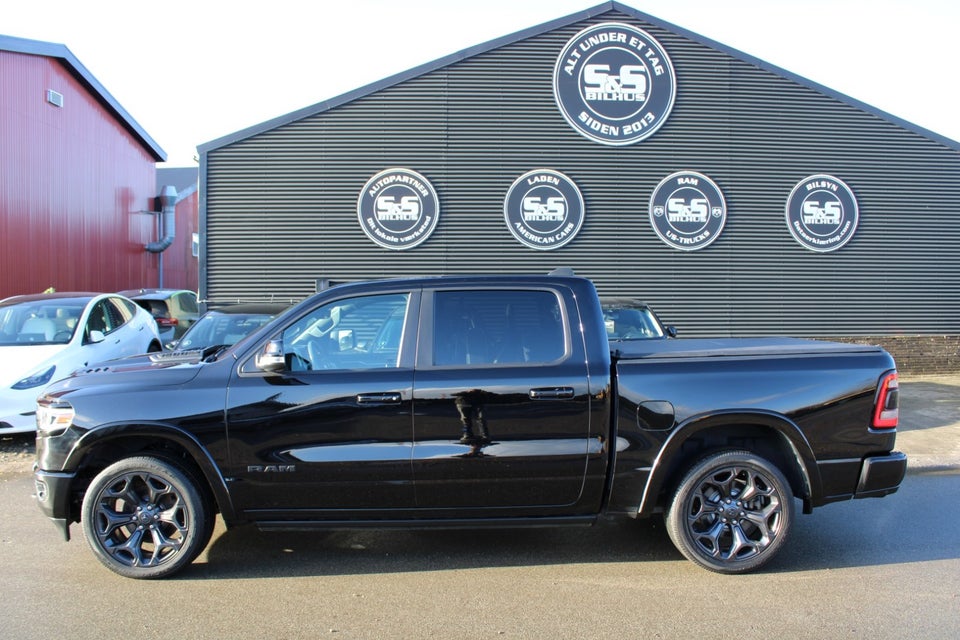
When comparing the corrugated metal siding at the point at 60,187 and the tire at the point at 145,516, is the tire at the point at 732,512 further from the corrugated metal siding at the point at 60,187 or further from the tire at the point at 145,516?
the corrugated metal siding at the point at 60,187

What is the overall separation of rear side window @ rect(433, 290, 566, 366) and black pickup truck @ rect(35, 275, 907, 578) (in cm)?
1

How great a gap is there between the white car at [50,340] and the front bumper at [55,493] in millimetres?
3703

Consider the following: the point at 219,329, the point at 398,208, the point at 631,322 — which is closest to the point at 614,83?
the point at 398,208

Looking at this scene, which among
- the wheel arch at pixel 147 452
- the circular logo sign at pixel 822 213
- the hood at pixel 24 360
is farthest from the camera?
the circular logo sign at pixel 822 213

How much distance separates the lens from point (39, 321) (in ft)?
28.8

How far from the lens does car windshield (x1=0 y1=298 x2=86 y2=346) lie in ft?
27.8

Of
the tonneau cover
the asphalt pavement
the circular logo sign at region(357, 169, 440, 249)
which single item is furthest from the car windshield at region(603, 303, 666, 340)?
the circular logo sign at region(357, 169, 440, 249)

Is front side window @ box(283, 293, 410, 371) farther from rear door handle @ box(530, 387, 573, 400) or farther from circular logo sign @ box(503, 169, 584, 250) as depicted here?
circular logo sign @ box(503, 169, 584, 250)

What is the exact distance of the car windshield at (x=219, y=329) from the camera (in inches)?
336

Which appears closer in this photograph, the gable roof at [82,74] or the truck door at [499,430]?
the truck door at [499,430]

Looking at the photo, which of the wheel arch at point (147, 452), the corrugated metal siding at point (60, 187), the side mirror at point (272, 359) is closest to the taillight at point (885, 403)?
the side mirror at point (272, 359)

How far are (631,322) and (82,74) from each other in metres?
17.9

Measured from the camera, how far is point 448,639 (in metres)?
3.61

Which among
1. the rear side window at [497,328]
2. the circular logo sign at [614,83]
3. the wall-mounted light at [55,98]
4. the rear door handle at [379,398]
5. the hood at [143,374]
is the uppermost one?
the wall-mounted light at [55,98]
